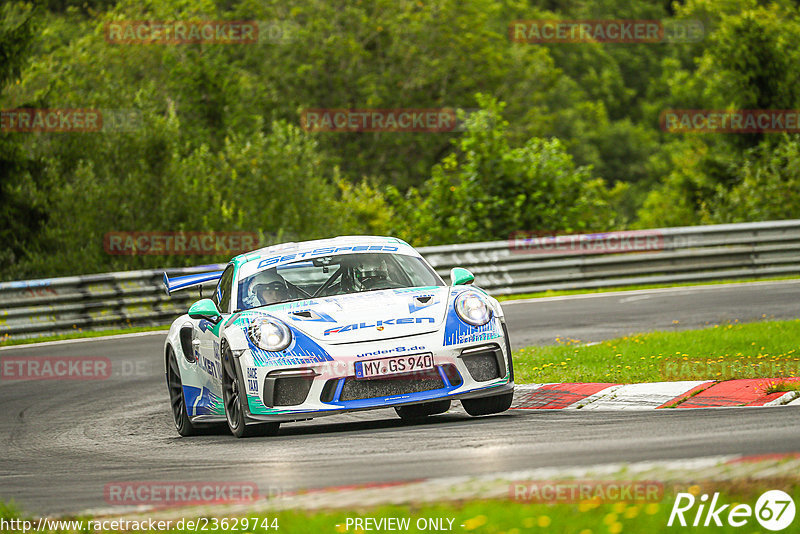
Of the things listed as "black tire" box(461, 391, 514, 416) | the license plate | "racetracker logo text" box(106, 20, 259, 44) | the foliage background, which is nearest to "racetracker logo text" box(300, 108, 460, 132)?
the foliage background

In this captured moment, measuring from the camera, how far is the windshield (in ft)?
30.9

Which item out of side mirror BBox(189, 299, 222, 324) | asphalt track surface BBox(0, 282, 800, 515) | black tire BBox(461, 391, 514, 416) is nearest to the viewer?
asphalt track surface BBox(0, 282, 800, 515)

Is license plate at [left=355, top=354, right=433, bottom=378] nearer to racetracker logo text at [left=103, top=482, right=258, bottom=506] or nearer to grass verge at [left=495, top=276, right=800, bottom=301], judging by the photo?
racetracker logo text at [left=103, top=482, right=258, bottom=506]

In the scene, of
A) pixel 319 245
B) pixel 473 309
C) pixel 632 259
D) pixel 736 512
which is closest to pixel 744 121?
pixel 632 259

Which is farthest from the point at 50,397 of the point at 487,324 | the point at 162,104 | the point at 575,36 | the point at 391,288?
the point at 575,36

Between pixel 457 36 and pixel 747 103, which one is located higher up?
pixel 457 36

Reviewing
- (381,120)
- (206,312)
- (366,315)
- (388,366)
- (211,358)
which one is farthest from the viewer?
(381,120)

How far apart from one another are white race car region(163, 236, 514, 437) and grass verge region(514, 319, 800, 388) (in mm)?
1633

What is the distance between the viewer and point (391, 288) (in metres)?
9.38

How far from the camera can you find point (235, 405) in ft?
29.0

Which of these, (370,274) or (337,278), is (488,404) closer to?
(370,274)

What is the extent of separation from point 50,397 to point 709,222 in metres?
19.8

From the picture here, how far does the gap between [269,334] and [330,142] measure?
49157 millimetres

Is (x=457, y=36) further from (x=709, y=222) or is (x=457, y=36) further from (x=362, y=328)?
(x=362, y=328)
